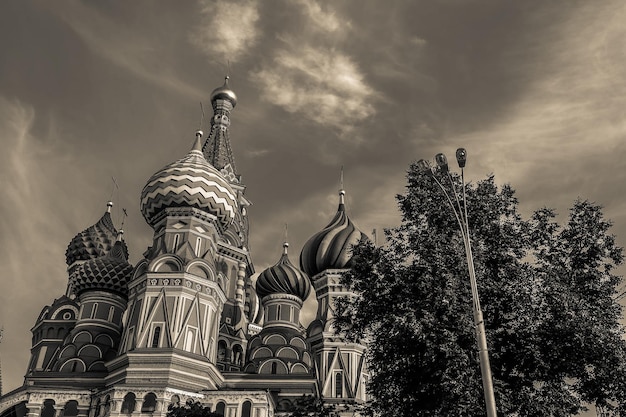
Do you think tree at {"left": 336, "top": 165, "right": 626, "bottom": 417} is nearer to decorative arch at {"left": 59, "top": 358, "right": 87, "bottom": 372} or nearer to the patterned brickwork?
the patterned brickwork

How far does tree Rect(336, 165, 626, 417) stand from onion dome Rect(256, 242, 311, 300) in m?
20.4

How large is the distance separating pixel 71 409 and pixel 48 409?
1.08 meters

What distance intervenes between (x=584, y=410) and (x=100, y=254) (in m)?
33.3

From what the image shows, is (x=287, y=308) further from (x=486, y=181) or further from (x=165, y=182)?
(x=486, y=181)

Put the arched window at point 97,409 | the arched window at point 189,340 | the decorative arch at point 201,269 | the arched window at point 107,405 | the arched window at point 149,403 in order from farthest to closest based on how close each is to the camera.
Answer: the decorative arch at point 201,269, the arched window at point 189,340, the arched window at point 97,409, the arched window at point 107,405, the arched window at point 149,403

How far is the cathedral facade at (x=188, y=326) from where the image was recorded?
24438mm

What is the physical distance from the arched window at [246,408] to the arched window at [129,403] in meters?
4.35

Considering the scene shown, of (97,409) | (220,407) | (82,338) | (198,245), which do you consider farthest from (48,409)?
(198,245)

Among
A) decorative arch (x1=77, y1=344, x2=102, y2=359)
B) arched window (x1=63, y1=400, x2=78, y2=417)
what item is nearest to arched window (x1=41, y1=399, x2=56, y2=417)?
arched window (x1=63, y1=400, x2=78, y2=417)

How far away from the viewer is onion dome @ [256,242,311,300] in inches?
1368

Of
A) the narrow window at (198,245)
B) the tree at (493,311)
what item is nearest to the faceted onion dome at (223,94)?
the narrow window at (198,245)

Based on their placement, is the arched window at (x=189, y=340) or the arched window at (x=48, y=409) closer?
the arched window at (x=48, y=409)

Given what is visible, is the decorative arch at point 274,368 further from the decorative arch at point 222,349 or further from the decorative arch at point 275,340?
the decorative arch at point 222,349

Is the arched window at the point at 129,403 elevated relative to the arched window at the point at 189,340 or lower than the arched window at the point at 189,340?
lower
